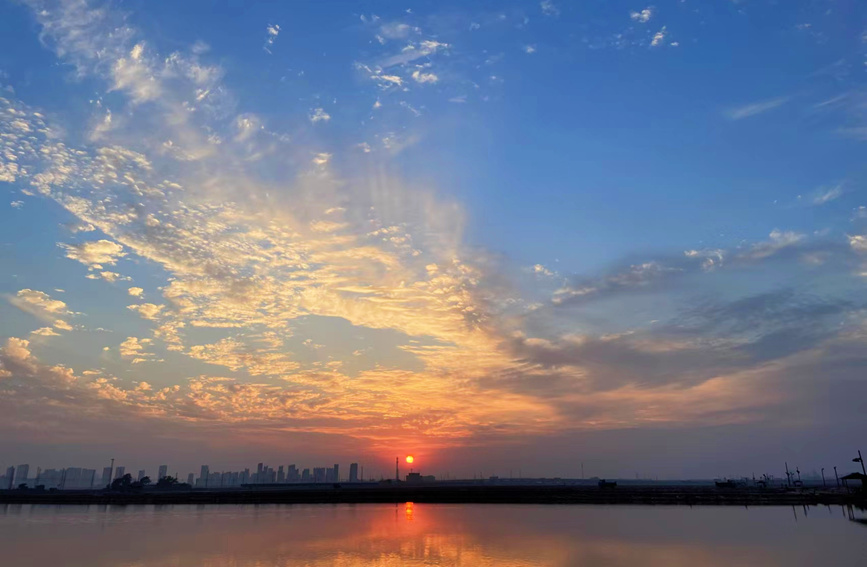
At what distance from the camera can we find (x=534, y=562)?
32500 millimetres

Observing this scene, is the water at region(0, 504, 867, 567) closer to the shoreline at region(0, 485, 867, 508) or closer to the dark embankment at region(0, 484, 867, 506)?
the shoreline at region(0, 485, 867, 508)

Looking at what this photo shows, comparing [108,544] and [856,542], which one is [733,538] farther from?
[108,544]

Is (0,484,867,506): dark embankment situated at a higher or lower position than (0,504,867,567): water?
lower

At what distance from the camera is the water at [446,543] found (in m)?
34.1

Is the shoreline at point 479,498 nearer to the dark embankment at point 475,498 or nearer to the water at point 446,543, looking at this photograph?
the dark embankment at point 475,498

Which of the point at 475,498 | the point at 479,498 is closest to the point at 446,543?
the point at 475,498

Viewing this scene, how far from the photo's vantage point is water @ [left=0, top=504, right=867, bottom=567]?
3406cm

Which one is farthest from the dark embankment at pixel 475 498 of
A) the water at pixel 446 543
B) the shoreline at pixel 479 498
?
the water at pixel 446 543

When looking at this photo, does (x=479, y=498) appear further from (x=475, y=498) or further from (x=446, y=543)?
(x=446, y=543)

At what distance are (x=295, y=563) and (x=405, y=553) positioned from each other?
8.02 metres

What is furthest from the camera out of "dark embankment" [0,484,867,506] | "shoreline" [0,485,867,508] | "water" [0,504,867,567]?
"dark embankment" [0,484,867,506]

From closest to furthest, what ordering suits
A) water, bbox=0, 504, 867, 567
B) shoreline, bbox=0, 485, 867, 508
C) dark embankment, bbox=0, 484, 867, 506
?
water, bbox=0, 504, 867, 567 → shoreline, bbox=0, 485, 867, 508 → dark embankment, bbox=0, 484, 867, 506

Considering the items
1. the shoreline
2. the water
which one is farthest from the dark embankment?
the water

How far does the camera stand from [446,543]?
42.4 meters
